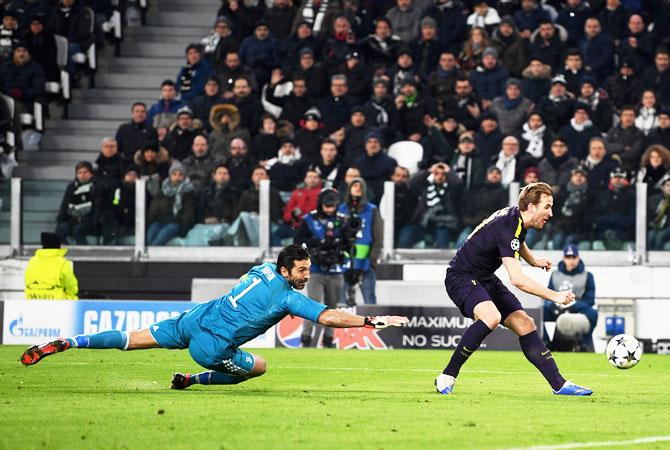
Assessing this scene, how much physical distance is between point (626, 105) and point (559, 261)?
10.3 feet

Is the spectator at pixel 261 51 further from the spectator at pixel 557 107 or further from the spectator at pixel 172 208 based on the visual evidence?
the spectator at pixel 557 107

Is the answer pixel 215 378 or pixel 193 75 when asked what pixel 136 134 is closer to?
pixel 193 75

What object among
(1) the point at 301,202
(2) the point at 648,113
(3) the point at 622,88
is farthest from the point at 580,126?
(1) the point at 301,202

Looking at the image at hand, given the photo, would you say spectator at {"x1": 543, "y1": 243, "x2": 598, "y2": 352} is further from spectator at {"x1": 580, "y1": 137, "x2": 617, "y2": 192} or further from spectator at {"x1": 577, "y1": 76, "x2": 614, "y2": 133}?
spectator at {"x1": 577, "y1": 76, "x2": 614, "y2": 133}

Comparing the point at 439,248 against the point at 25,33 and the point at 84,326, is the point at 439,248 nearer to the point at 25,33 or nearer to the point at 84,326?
the point at 84,326

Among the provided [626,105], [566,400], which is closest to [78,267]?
[626,105]

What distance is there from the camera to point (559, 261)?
21453mm

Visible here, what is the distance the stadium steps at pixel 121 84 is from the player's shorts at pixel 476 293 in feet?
49.4

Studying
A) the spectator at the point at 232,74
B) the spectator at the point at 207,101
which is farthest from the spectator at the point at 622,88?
the spectator at the point at 207,101

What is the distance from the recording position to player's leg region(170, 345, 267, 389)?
38.2 ft

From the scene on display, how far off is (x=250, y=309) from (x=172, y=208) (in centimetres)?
1109

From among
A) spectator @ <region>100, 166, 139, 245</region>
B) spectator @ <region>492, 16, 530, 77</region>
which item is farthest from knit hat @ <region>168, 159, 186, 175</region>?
spectator @ <region>492, 16, 530, 77</region>

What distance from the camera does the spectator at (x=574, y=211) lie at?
21.4 meters

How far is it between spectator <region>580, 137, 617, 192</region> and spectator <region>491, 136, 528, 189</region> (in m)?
0.92
